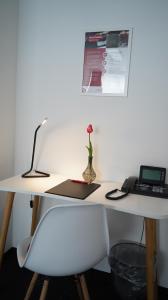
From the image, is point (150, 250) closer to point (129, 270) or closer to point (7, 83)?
point (129, 270)

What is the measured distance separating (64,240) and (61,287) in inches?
35.9

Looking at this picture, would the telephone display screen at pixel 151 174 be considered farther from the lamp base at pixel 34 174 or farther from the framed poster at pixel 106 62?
the lamp base at pixel 34 174

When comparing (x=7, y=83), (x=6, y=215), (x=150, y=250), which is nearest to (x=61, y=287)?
(x=6, y=215)

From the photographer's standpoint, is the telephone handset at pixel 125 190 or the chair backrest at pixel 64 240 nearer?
the chair backrest at pixel 64 240

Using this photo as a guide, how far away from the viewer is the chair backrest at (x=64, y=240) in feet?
3.62

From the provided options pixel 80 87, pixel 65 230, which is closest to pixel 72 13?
pixel 80 87

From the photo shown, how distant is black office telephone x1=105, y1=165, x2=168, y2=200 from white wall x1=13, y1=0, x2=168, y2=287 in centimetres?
9

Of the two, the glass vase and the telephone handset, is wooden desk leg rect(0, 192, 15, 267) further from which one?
the telephone handset

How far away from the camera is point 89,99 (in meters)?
1.87

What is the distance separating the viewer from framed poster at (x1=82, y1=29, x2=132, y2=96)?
1737 mm

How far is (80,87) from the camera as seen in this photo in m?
1.89

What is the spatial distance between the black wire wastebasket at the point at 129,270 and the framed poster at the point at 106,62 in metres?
1.18

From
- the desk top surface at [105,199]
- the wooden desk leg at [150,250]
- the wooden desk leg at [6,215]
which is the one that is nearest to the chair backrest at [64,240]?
the desk top surface at [105,199]

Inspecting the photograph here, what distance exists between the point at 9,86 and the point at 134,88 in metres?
1.02
